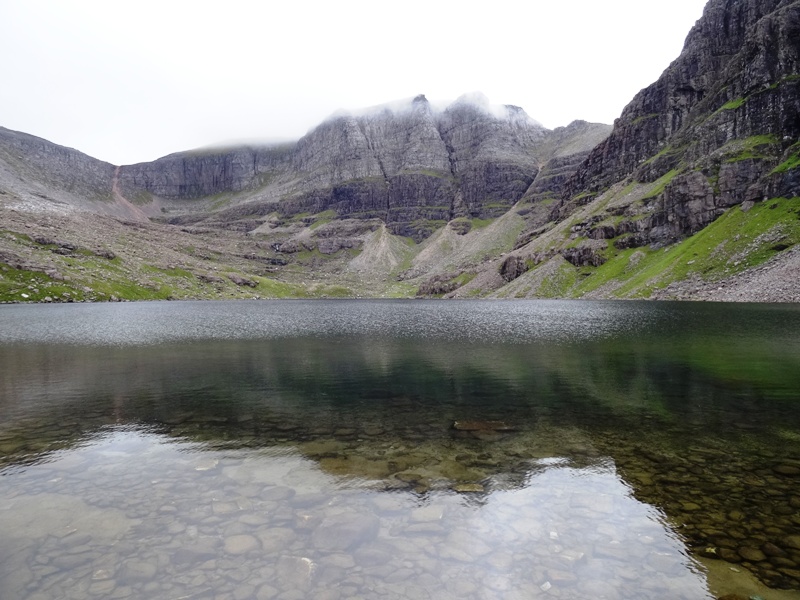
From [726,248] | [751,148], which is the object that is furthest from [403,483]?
[751,148]

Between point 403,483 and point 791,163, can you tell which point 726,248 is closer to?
point 791,163

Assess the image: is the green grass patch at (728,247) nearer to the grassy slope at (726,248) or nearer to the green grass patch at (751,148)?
the grassy slope at (726,248)

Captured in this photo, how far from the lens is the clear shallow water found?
507 inches

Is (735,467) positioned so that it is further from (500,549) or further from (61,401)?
(61,401)

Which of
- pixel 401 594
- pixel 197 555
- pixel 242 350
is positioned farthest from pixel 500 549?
pixel 242 350

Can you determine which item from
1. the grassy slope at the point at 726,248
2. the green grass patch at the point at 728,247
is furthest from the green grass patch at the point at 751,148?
the green grass patch at the point at 728,247

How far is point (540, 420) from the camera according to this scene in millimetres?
28797

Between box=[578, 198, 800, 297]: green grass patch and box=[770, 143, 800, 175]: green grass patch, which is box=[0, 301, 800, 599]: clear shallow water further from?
box=[770, 143, 800, 175]: green grass patch

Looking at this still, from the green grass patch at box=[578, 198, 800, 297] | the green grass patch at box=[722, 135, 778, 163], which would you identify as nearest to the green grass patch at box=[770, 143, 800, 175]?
the green grass patch at box=[722, 135, 778, 163]

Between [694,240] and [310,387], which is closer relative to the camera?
[310,387]

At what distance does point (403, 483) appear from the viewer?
19.2 m

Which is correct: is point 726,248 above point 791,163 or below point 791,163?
below

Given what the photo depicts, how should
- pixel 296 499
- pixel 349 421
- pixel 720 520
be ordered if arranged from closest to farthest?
1. pixel 720 520
2. pixel 296 499
3. pixel 349 421

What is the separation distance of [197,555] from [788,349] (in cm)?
6681
